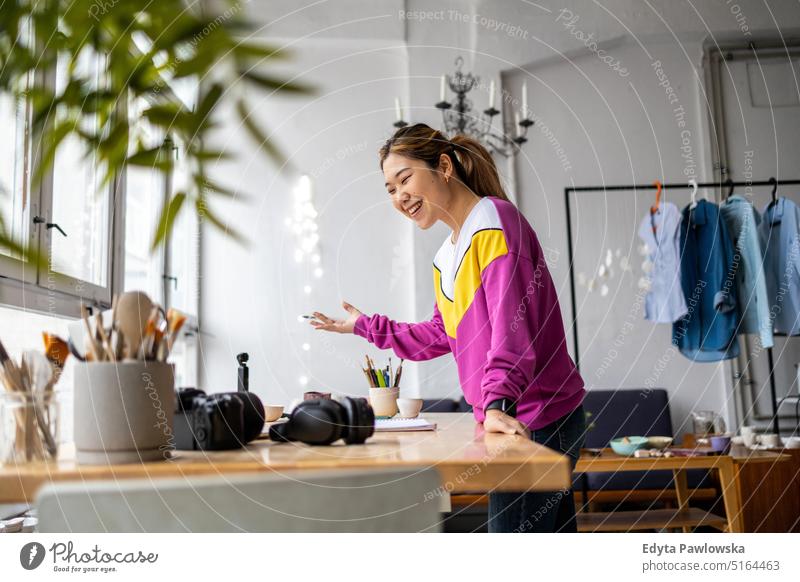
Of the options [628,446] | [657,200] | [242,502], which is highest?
[657,200]

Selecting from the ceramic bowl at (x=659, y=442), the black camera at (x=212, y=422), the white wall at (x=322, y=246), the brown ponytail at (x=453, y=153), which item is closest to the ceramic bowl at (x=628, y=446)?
the ceramic bowl at (x=659, y=442)

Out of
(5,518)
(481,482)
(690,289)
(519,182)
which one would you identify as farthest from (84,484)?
(690,289)

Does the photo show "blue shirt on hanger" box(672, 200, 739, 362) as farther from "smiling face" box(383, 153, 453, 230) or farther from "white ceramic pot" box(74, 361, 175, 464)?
"white ceramic pot" box(74, 361, 175, 464)

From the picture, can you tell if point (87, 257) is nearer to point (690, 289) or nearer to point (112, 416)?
point (112, 416)

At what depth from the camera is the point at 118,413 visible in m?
0.62

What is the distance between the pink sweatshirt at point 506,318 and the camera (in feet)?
3.11

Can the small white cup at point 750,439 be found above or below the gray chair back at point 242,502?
below

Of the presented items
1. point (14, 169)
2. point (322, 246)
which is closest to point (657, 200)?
point (322, 246)

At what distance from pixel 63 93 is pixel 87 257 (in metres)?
0.81

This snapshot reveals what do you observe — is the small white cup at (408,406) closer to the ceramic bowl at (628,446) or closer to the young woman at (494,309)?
the young woman at (494,309)

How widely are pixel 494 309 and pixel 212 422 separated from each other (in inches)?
18.0

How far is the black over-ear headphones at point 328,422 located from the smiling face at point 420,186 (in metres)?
0.49

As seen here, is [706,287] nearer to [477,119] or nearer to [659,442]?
[659,442]

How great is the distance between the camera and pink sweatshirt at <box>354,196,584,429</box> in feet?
3.11
